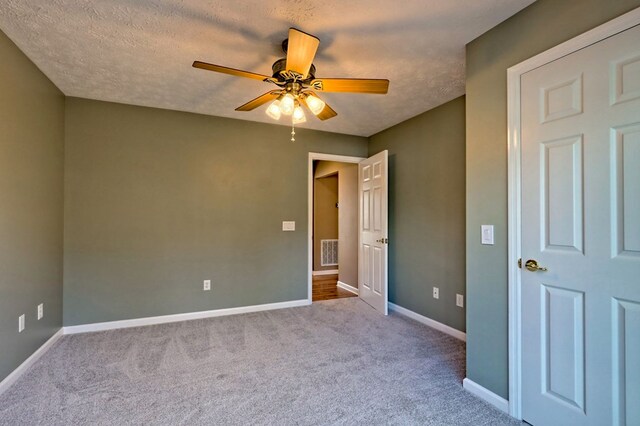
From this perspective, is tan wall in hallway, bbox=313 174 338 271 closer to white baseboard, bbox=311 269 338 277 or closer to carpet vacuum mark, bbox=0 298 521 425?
white baseboard, bbox=311 269 338 277

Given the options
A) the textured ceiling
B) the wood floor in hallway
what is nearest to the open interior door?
the wood floor in hallway

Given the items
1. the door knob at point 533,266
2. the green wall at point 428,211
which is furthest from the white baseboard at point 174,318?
the door knob at point 533,266

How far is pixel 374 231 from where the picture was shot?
13.6 ft

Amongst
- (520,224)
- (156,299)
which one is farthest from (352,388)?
(156,299)

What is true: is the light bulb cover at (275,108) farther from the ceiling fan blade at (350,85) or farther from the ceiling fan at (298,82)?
the ceiling fan blade at (350,85)

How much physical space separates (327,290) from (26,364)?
367 centimetres

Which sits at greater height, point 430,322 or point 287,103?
point 287,103

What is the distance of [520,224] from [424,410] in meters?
1.31

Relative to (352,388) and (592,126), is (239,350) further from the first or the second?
(592,126)

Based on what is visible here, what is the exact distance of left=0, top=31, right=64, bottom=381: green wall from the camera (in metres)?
2.17

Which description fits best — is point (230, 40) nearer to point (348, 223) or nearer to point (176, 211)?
Result: point (176, 211)

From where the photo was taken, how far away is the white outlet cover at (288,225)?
4.17 metres

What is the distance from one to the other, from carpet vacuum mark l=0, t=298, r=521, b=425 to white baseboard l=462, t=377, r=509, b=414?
0.04 metres

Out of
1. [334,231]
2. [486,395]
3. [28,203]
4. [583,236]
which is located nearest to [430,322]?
[486,395]
